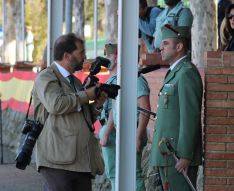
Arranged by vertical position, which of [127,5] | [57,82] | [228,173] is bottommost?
[228,173]

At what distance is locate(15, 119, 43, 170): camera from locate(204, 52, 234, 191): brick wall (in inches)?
55.9

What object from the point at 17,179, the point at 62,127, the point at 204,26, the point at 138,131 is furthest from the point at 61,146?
the point at 204,26

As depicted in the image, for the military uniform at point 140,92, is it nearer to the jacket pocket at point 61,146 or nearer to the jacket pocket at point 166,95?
the jacket pocket at point 166,95

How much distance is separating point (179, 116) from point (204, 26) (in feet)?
25.3

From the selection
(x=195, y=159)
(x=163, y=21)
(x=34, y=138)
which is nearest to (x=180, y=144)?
(x=195, y=159)

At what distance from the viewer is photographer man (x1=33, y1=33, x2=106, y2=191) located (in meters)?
6.88

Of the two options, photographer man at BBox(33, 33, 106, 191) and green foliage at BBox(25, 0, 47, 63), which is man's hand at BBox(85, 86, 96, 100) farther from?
green foliage at BBox(25, 0, 47, 63)

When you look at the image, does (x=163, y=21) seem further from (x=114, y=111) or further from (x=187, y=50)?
(x=187, y=50)

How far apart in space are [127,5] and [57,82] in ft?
2.82

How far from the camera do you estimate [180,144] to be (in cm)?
702

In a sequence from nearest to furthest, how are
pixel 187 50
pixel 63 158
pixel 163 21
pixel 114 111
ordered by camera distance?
pixel 63 158, pixel 187 50, pixel 114 111, pixel 163 21

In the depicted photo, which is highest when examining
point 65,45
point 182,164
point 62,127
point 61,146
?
point 65,45

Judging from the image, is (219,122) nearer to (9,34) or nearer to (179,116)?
(179,116)

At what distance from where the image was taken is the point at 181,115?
7031mm
